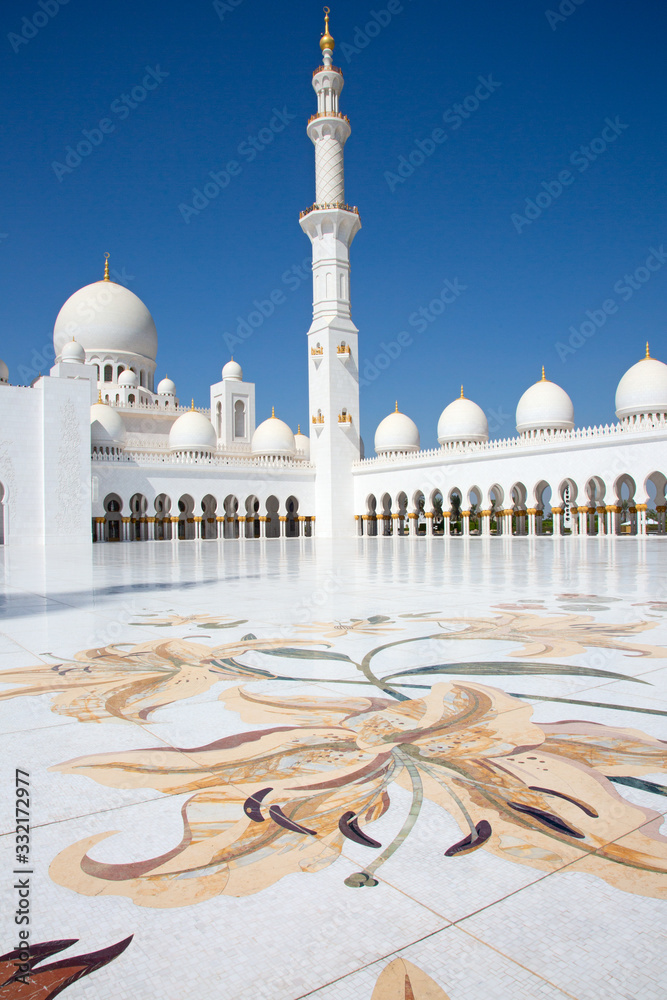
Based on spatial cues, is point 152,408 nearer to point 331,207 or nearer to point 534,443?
point 331,207

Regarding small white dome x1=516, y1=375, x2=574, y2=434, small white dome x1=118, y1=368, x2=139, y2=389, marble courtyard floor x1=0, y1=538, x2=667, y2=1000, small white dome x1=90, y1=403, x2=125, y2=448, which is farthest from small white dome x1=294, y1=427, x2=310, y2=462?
marble courtyard floor x1=0, y1=538, x2=667, y2=1000

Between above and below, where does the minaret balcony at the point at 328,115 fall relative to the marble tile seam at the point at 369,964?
above

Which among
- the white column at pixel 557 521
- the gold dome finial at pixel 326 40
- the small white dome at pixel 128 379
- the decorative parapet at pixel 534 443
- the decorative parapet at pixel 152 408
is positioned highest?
the gold dome finial at pixel 326 40

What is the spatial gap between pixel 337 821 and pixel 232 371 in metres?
29.9

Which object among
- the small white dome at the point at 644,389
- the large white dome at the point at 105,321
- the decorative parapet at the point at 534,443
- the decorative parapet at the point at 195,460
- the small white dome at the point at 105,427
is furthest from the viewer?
the large white dome at the point at 105,321

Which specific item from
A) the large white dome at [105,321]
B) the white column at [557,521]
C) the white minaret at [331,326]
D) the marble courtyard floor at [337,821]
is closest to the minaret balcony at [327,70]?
the white minaret at [331,326]

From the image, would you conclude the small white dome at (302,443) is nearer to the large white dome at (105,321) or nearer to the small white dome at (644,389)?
the large white dome at (105,321)

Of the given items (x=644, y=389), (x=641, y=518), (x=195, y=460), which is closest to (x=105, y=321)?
(x=195, y=460)

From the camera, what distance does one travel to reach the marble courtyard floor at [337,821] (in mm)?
1000

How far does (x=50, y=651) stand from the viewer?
3.15 meters

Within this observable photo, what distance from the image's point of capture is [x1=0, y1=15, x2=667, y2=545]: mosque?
20578 millimetres

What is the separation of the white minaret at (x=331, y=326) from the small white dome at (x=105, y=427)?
7327 mm

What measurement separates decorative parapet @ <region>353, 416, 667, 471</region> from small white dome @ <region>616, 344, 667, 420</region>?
0.51 meters

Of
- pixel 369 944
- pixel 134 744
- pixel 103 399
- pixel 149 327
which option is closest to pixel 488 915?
pixel 369 944
